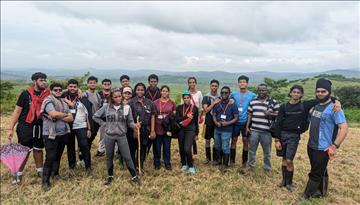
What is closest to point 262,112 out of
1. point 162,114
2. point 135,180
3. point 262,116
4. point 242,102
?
point 262,116

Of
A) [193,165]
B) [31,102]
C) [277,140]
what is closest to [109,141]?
[31,102]

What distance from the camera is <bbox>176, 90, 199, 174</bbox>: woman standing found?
619 cm

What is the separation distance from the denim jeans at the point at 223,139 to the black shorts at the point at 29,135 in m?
3.53

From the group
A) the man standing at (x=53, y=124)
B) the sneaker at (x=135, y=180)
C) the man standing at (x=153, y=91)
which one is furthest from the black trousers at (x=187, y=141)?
the man standing at (x=53, y=124)

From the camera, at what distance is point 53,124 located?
17.8 ft

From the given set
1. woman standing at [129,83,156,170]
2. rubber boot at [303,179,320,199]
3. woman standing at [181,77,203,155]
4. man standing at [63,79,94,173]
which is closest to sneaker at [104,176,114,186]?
man standing at [63,79,94,173]

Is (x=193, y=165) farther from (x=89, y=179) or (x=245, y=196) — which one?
(x=89, y=179)

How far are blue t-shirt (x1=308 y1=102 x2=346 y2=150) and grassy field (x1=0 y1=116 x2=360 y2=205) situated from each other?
1.02 m

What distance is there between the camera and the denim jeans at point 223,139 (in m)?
6.30

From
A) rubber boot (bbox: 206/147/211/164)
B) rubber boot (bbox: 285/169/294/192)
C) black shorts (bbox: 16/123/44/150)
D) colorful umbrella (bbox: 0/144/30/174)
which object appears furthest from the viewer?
rubber boot (bbox: 206/147/211/164)

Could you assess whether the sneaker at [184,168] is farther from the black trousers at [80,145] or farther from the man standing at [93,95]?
the man standing at [93,95]

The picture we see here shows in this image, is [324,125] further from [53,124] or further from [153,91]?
[53,124]

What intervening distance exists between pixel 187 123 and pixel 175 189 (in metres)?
1.37

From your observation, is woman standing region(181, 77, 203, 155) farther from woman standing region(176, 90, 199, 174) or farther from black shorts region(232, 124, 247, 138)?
black shorts region(232, 124, 247, 138)
